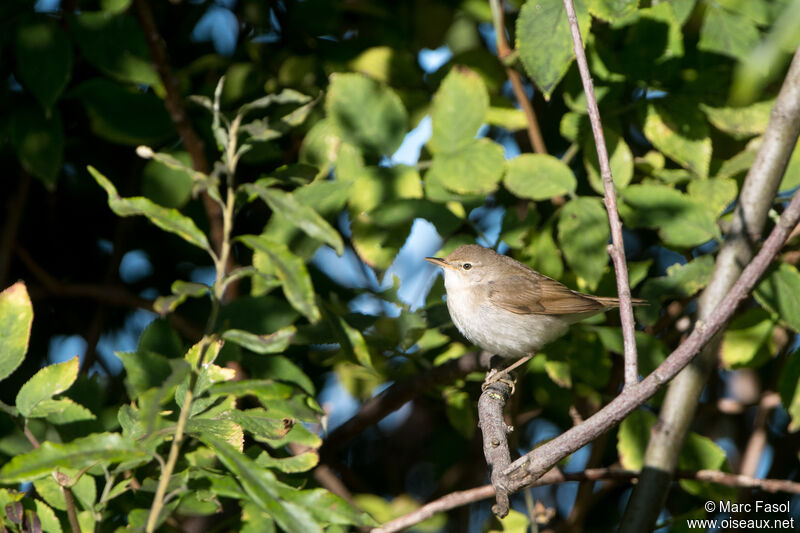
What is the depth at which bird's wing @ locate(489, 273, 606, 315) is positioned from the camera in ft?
10.8

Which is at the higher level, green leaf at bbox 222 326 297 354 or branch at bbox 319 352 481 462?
green leaf at bbox 222 326 297 354

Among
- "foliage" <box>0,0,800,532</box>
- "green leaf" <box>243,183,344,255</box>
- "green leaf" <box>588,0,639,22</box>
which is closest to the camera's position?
"green leaf" <box>243,183,344,255</box>

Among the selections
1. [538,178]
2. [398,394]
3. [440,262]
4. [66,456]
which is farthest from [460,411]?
[66,456]

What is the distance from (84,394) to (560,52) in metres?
1.71

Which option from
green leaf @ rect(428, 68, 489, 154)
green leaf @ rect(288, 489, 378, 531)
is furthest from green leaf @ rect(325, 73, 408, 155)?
green leaf @ rect(288, 489, 378, 531)

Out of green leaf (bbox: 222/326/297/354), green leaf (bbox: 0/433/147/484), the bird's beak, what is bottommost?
the bird's beak

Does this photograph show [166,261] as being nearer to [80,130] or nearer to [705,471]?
[80,130]

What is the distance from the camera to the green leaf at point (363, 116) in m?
2.81

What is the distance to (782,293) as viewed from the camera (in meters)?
2.63

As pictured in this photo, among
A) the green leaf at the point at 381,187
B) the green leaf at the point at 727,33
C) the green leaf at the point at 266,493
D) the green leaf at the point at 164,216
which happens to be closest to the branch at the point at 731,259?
the green leaf at the point at 727,33

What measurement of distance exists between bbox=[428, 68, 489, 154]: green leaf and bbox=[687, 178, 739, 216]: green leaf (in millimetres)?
791

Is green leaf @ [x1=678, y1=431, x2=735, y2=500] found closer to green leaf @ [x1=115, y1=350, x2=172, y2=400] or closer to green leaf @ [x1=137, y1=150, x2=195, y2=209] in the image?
green leaf @ [x1=115, y1=350, x2=172, y2=400]

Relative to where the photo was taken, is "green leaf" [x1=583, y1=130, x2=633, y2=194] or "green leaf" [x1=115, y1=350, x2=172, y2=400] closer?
"green leaf" [x1=115, y1=350, x2=172, y2=400]

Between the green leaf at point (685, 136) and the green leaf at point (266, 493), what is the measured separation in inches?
75.9
